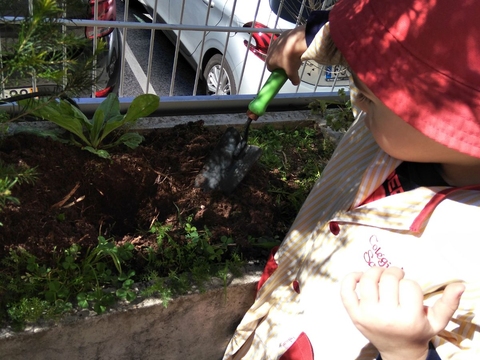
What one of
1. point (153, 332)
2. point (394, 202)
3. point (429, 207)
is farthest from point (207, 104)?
point (429, 207)

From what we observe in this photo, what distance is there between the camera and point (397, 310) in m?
1.04

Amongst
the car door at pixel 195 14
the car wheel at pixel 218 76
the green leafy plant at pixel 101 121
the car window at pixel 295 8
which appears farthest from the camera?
the car door at pixel 195 14

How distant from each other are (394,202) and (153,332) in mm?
1005

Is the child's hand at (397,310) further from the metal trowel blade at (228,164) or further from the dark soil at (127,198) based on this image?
the metal trowel blade at (228,164)

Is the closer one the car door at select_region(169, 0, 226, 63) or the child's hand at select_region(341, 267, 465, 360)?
the child's hand at select_region(341, 267, 465, 360)

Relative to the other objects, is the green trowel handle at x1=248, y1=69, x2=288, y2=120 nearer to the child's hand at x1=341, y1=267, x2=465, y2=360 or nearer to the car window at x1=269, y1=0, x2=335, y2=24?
the child's hand at x1=341, y1=267, x2=465, y2=360

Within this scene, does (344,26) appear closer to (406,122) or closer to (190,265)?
(406,122)

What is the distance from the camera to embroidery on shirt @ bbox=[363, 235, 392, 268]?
4.44ft

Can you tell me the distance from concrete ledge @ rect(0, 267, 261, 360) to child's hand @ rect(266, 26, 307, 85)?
773mm

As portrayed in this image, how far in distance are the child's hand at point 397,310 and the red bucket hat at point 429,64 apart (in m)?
0.29

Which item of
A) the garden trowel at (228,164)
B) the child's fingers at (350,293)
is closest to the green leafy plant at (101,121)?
the garden trowel at (228,164)

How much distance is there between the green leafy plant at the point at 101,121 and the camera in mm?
1961

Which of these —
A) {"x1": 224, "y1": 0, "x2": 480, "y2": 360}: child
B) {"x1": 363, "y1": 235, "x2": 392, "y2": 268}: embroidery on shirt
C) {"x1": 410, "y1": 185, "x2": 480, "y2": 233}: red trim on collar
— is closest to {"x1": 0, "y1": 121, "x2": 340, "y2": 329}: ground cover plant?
{"x1": 224, "y1": 0, "x2": 480, "y2": 360}: child

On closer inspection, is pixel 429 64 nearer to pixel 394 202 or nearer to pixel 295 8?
pixel 394 202
